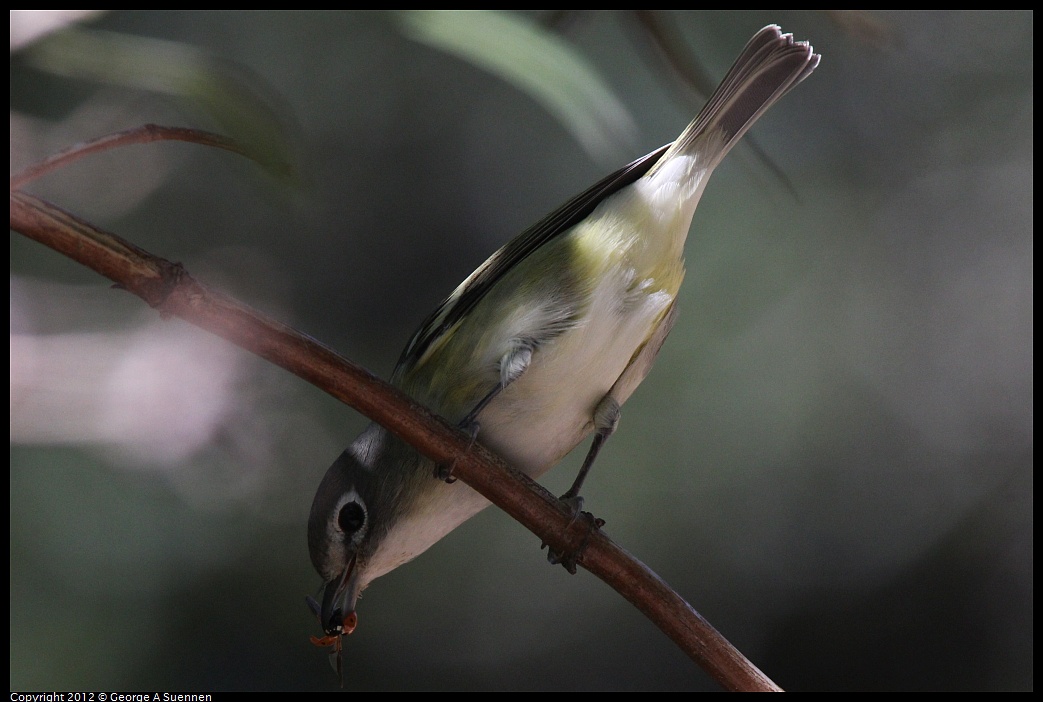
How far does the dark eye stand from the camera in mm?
2057

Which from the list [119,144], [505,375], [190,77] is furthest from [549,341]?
[119,144]

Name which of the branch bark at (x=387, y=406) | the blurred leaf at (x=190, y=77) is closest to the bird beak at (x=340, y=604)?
the branch bark at (x=387, y=406)

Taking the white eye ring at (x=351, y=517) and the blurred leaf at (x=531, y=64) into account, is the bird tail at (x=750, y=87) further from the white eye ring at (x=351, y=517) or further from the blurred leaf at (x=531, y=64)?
the white eye ring at (x=351, y=517)

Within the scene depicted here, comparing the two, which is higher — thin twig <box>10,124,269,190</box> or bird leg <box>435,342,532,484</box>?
bird leg <box>435,342,532,484</box>

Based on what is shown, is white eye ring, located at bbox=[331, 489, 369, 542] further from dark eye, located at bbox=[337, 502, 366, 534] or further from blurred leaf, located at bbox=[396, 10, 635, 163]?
blurred leaf, located at bbox=[396, 10, 635, 163]

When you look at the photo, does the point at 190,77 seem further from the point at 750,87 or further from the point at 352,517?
the point at 750,87

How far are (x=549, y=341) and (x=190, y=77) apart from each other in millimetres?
909

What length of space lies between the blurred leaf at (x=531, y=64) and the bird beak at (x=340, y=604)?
1.12 meters

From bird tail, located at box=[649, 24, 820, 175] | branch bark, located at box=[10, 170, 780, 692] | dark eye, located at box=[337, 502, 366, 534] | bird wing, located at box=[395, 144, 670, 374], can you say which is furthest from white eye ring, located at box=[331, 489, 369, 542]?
bird tail, located at box=[649, 24, 820, 175]

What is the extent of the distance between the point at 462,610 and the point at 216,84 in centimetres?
401

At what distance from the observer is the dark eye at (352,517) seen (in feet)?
6.75

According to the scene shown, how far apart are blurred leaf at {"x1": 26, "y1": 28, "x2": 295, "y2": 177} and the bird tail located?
1.03m

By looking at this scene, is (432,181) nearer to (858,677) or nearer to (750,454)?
(750,454)

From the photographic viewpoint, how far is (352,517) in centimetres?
206
